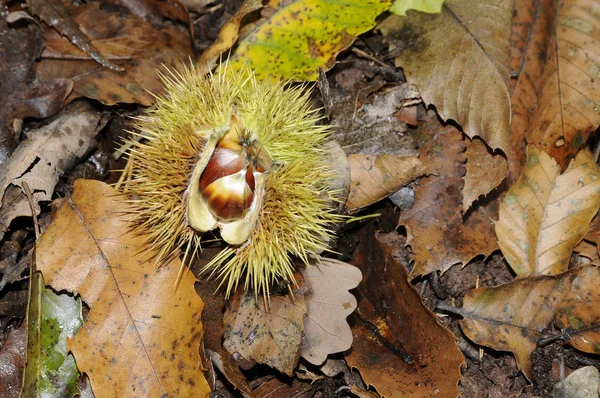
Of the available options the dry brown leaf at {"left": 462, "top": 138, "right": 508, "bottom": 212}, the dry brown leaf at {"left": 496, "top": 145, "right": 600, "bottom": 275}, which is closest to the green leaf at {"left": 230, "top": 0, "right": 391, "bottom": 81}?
the dry brown leaf at {"left": 462, "top": 138, "right": 508, "bottom": 212}

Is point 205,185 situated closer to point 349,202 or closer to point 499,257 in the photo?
point 349,202

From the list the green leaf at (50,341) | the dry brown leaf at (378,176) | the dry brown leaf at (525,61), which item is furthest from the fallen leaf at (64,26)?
the dry brown leaf at (525,61)

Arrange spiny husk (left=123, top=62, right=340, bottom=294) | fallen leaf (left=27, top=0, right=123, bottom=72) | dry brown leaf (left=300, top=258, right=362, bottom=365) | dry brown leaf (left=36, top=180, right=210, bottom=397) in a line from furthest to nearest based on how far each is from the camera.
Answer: fallen leaf (left=27, top=0, right=123, bottom=72), dry brown leaf (left=300, top=258, right=362, bottom=365), dry brown leaf (left=36, top=180, right=210, bottom=397), spiny husk (left=123, top=62, right=340, bottom=294)

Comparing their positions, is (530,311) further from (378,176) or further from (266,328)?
(266,328)

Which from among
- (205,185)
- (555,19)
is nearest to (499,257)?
(555,19)

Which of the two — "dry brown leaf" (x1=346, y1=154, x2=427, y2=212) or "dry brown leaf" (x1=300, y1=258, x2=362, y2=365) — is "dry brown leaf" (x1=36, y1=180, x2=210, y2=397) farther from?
"dry brown leaf" (x1=346, y1=154, x2=427, y2=212)

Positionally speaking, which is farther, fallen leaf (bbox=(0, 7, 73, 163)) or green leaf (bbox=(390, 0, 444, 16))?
green leaf (bbox=(390, 0, 444, 16))

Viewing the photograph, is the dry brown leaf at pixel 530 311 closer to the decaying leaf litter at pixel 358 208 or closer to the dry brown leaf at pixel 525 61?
the decaying leaf litter at pixel 358 208
